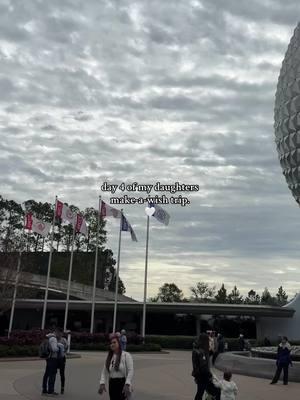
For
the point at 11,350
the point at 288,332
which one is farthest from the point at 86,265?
the point at 11,350

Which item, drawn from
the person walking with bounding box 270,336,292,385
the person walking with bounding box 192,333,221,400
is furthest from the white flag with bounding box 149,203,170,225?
the person walking with bounding box 192,333,221,400

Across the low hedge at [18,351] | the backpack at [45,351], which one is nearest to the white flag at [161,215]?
the low hedge at [18,351]

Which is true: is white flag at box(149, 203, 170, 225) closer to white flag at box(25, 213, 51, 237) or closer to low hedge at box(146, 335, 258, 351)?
white flag at box(25, 213, 51, 237)

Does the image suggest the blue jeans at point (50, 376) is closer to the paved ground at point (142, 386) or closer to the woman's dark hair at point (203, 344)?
the paved ground at point (142, 386)

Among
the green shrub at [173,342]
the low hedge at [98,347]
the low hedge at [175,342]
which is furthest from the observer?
the green shrub at [173,342]

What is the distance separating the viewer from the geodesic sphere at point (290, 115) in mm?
26602

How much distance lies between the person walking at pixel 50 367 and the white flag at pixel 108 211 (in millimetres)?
24006

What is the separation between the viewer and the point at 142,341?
38219 mm

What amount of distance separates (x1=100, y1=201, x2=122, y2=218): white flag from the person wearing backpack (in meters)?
24.0

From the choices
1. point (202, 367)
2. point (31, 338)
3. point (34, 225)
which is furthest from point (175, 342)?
point (202, 367)

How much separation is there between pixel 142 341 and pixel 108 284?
5030cm

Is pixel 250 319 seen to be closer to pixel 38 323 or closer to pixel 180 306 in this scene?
pixel 180 306

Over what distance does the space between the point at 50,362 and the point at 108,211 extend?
2463 cm

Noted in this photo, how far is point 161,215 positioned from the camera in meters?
37.6
